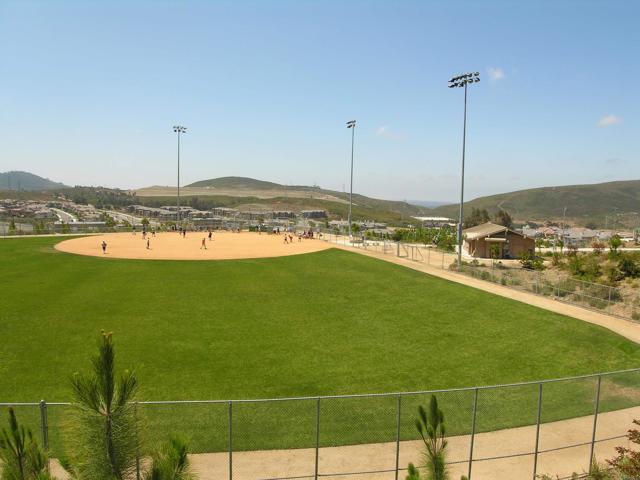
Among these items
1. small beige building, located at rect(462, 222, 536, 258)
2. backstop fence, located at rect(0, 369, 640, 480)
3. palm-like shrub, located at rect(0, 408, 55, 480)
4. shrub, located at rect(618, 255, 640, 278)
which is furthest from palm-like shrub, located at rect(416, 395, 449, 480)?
small beige building, located at rect(462, 222, 536, 258)

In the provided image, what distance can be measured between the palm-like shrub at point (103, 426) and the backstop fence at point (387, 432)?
4.63m

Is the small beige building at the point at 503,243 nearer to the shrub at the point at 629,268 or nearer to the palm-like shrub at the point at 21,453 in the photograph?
the shrub at the point at 629,268

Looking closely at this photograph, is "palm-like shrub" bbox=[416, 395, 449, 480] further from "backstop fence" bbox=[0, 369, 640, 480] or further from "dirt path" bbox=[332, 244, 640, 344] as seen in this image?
"dirt path" bbox=[332, 244, 640, 344]

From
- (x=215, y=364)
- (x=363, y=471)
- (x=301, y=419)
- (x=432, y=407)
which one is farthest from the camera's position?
(x=215, y=364)

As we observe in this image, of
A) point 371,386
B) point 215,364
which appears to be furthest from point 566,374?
point 215,364

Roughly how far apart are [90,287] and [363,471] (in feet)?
85.2

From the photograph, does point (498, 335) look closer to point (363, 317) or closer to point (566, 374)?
point (566, 374)

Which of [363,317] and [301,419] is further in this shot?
[363,317]

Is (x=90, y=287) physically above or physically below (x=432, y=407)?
below

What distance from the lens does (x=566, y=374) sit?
1788 cm

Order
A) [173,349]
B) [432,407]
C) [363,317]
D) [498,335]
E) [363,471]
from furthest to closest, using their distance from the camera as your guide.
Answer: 1. [363,317]
2. [498,335]
3. [173,349]
4. [363,471]
5. [432,407]

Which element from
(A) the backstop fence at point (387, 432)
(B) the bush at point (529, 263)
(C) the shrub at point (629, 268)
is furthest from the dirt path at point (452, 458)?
(B) the bush at point (529, 263)

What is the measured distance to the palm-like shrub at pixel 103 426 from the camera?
15.4ft

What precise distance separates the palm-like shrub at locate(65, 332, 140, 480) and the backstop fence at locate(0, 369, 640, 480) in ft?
15.2
